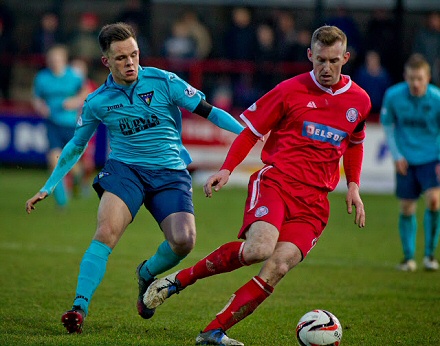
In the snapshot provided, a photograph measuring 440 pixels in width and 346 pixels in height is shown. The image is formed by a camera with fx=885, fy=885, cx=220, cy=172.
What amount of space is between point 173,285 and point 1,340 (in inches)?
50.4

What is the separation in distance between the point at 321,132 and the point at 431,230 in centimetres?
438

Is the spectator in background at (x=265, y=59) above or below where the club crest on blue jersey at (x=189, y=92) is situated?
below

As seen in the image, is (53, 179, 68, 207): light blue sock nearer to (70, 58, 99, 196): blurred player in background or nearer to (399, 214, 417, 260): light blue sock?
(70, 58, 99, 196): blurred player in background

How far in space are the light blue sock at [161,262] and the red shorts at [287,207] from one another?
0.86 m

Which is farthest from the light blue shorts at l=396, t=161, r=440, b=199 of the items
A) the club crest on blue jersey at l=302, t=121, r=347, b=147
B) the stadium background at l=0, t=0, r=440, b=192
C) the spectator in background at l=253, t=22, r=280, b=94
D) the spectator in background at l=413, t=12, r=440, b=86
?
the spectator in background at l=253, t=22, r=280, b=94

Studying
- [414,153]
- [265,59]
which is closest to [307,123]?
[414,153]

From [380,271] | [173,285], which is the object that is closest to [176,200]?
[173,285]

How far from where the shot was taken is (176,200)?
22.4ft

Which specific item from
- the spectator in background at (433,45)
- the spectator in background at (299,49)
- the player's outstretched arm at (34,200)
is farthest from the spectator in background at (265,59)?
the player's outstretched arm at (34,200)

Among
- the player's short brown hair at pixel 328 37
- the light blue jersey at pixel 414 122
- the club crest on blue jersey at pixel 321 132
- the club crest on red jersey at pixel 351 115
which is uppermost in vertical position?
the player's short brown hair at pixel 328 37

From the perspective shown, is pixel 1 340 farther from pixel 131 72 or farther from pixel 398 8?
pixel 398 8

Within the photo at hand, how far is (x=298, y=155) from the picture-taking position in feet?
20.6

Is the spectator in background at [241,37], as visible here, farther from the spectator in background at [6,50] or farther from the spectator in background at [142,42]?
the spectator in background at [6,50]

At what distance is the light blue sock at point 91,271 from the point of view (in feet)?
20.9
